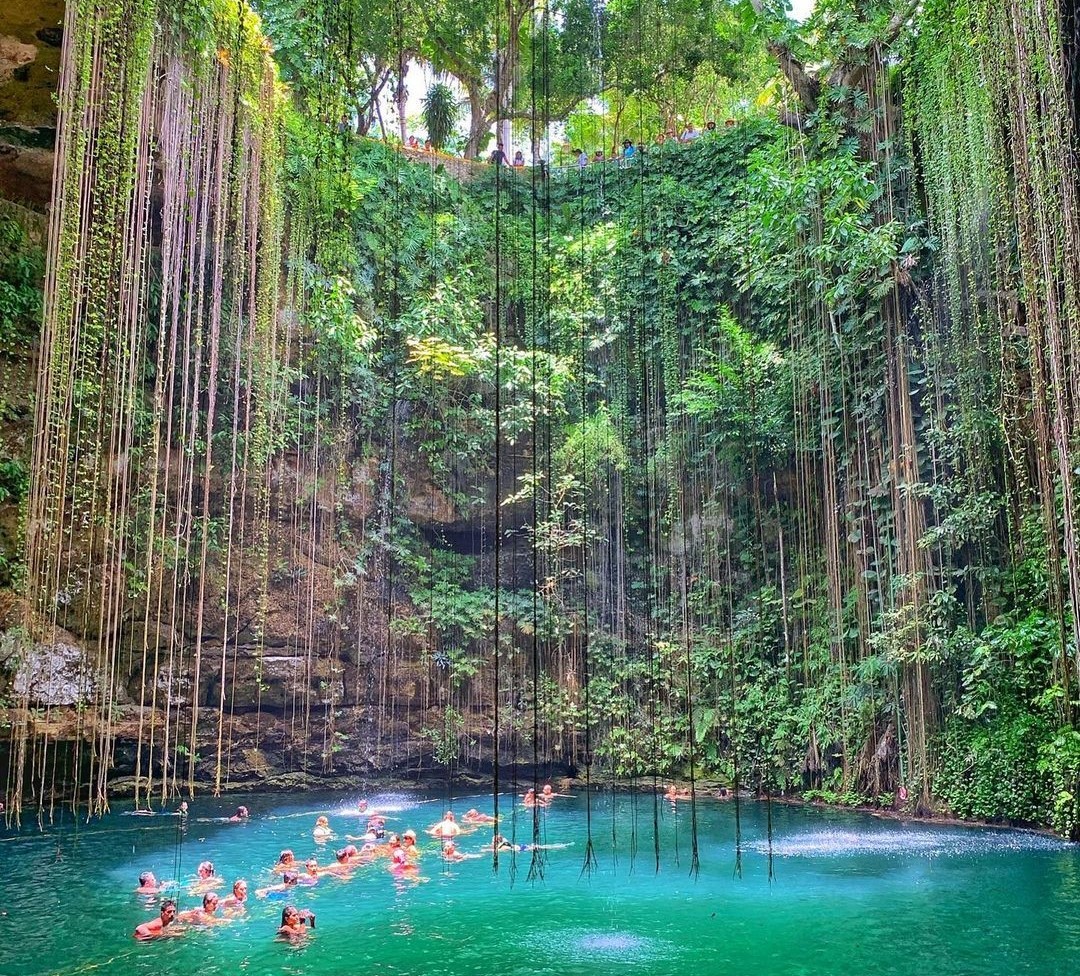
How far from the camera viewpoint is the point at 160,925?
4.59m

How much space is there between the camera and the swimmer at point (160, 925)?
4.53 metres

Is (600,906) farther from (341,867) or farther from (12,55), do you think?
(12,55)

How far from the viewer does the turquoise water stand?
4.23 meters

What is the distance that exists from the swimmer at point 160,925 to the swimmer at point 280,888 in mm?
730

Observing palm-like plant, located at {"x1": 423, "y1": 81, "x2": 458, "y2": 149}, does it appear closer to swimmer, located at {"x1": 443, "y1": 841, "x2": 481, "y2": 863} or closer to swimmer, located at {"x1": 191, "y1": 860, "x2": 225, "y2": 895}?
swimmer, located at {"x1": 443, "y1": 841, "x2": 481, "y2": 863}

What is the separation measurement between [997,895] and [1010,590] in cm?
242

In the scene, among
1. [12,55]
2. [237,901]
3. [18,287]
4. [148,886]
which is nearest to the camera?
[237,901]

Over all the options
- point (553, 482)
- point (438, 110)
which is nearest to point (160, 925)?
point (553, 482)

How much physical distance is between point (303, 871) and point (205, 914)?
3.73ft

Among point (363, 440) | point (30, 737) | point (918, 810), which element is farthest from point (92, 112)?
point (918, 810)

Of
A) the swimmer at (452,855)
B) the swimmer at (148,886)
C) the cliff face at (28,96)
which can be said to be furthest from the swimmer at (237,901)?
the cliff face at (28,96)

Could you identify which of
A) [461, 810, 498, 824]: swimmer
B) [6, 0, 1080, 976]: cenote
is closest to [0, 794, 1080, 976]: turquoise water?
[6, 0, 1080, 976]: cenote

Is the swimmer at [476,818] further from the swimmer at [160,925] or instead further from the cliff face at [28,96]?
the cliff face at [28,96]

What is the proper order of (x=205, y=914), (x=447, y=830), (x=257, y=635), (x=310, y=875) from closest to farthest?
(x=205, y=914)
(x=310, y=875)
(x=447, y=830)
(x=257, y=635)
